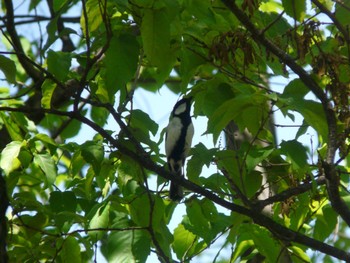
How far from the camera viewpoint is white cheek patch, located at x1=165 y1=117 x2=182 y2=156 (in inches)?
195

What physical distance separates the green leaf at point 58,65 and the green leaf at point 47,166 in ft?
2.03

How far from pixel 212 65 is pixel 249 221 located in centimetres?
78

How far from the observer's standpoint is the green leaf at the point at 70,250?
2.97 meters

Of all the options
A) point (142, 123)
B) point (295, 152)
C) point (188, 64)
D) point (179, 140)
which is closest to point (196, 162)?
point (142, 123)

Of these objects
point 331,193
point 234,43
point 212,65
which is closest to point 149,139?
point 212,65

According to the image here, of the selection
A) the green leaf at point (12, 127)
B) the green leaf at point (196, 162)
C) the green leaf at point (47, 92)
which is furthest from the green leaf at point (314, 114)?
the green leaf at point (12, 127)

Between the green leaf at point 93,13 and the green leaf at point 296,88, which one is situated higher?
the green leaf at point 93,13

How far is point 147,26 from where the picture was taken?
2283mm

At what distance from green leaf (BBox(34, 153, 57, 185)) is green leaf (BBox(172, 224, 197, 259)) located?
0.64 m

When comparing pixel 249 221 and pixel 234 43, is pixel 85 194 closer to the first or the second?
pixel 249 221

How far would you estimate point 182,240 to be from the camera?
339cm

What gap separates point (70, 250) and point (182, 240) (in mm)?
622

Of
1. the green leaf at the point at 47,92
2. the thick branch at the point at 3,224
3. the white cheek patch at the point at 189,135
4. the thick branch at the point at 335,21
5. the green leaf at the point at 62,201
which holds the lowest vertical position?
the thick branch at the point at 3,224

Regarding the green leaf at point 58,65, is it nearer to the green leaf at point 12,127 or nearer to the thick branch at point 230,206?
the thick branch at point 230,206
